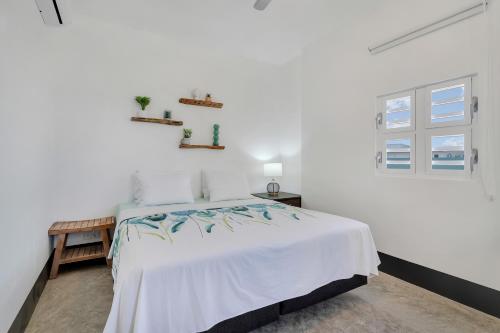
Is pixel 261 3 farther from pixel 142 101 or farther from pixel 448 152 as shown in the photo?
pixel 448 152

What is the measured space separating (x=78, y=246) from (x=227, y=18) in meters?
3.10

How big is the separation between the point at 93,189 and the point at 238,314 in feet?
7.59

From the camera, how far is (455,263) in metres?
1.98

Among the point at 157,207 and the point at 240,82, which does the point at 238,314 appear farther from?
the point at 240,82

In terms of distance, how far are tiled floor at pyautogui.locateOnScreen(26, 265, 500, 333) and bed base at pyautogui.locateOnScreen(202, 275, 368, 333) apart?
0.13 m

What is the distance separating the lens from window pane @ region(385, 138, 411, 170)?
2332 millimetres

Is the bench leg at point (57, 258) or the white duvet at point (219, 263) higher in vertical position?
the white duvet at point (219, 263)

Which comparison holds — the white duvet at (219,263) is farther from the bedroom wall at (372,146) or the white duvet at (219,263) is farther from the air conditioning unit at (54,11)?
the air conditioning unit at (54,11)

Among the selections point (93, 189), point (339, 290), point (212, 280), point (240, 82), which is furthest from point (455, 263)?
point (93, 189)

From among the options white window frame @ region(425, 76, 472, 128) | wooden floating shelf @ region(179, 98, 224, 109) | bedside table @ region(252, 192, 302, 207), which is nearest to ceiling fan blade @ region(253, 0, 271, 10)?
wooden floating shelf @ region(179, 98, 224, 109)

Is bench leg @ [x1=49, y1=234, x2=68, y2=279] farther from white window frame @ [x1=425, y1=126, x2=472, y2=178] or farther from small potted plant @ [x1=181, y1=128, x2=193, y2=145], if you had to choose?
white window frame @ [x1=425, y1=126, x2=472, y2=178]

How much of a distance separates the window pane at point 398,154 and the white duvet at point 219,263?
90cm

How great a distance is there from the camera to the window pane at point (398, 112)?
2336 mm

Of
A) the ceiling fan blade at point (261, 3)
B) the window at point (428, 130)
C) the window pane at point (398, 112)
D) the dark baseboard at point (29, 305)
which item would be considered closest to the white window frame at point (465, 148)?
the window at point (428, 130)
